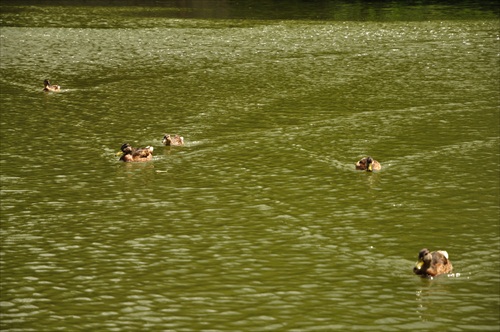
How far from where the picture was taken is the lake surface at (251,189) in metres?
4.52

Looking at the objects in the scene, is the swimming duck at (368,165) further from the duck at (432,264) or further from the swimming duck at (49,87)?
the swimming duck at (49,87)

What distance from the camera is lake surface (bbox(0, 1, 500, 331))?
452 centimetres

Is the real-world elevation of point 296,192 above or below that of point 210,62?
below

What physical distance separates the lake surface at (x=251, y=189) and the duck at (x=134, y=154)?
0.06 meters

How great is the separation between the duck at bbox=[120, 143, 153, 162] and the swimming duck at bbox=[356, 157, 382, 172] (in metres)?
1.59

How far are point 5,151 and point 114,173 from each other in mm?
1172

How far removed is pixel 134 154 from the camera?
24.0ft

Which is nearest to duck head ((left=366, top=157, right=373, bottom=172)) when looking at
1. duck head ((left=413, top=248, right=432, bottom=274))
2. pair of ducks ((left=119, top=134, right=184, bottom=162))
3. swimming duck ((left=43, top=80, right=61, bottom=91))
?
pair of ducks ((left=119, top=134, right=184, bottom=162))

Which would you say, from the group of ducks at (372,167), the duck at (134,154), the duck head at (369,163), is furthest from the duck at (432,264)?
the duck at (134,154)

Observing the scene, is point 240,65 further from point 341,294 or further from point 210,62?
point 341,294

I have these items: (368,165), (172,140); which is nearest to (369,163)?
(368,165)

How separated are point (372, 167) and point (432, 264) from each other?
2259 millimetres

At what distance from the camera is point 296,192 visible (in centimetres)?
648

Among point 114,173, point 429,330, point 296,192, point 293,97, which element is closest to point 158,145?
point 114,173
